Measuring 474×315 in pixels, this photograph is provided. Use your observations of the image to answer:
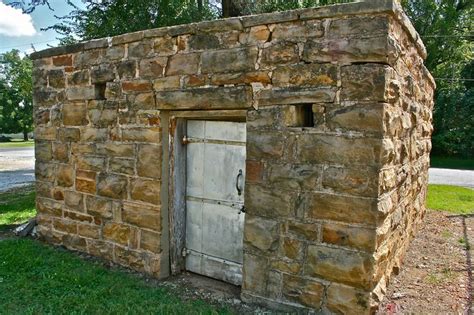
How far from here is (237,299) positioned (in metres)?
3.36

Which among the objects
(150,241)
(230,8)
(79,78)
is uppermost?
(230,8)

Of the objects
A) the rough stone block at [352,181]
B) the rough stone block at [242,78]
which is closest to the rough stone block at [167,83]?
the rough stone block at [242,78]

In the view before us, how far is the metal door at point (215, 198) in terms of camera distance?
359cm

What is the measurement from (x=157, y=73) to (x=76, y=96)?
1287 mm

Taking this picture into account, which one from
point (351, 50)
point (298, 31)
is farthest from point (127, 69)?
point (351, 50)

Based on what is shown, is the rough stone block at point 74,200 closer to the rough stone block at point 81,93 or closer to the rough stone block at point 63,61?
the rough stone block at point 81,93

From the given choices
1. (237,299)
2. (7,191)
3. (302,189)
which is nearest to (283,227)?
(302,189)

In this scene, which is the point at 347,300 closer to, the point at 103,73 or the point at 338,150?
the point at 338,150

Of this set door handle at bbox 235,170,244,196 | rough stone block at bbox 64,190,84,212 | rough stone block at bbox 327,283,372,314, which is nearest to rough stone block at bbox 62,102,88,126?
rough stone block at bbox 64,190,84,212

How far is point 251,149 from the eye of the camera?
10.6ft

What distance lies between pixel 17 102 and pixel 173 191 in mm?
44726

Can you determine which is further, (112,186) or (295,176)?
(112,186)

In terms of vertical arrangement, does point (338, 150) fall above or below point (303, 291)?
above

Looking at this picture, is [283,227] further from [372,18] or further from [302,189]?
[372,18]
